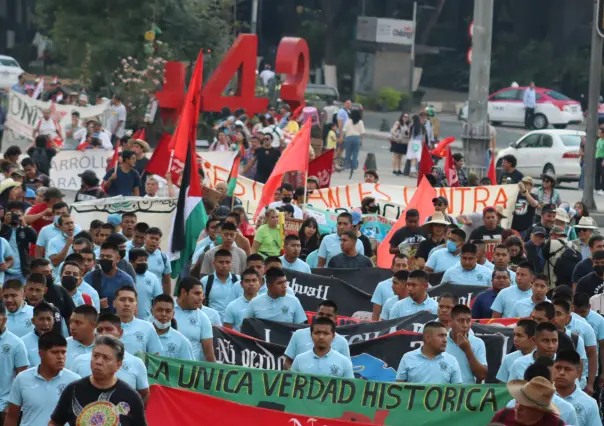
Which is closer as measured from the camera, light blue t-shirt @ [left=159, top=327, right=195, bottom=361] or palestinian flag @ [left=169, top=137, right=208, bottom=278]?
light blue t-shirt @ [left=159, top=327, right=195, bottom=361]

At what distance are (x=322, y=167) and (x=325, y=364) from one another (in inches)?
468

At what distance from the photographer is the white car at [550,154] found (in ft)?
104

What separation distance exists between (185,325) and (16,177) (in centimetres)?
641

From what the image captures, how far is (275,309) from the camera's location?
12.6 m

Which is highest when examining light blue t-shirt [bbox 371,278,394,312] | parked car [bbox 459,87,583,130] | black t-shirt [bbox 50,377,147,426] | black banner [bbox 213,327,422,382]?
black t-shirt [bbox 50,377,147,426]

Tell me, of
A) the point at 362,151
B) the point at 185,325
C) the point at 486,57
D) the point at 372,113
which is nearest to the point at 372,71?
the point at 372,113

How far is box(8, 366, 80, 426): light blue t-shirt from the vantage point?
30.0ft

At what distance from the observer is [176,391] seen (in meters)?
9.96

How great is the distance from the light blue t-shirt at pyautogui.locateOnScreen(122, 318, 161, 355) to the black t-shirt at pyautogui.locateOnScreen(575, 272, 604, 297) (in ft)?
14.4

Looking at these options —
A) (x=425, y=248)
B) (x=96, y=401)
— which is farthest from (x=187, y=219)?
(x=96, y=401)

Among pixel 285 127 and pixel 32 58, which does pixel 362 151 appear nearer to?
pixel 285 127

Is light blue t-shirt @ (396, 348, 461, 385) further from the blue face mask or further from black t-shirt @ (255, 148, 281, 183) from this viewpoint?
black t-shirt @ (255, 148, 281, 183)

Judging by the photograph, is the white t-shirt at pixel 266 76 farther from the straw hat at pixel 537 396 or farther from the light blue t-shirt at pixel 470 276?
the straw hat at pixel 537 396

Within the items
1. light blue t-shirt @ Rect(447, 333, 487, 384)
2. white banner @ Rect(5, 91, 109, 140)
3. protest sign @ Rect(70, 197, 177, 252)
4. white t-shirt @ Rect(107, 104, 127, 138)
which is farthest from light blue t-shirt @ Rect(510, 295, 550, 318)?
white t-shirt @ Rect(107, 104, 127, 138)
